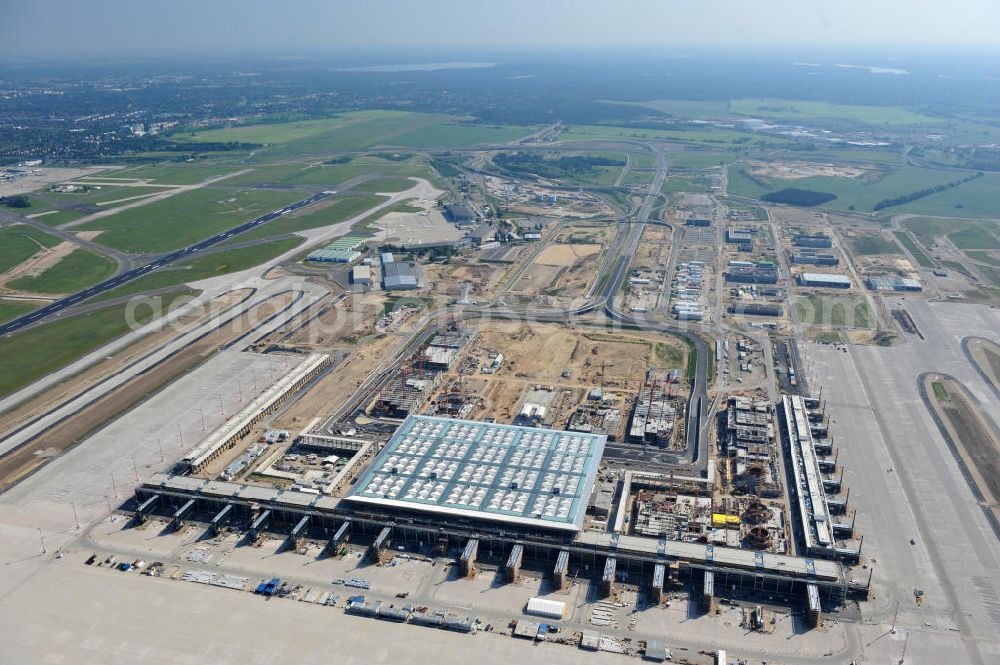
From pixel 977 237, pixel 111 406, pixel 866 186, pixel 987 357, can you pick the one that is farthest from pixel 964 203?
pixel 111 406

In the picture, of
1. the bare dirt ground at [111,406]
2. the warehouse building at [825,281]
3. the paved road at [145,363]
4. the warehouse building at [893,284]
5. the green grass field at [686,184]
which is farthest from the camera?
the green grass field at [686,184]

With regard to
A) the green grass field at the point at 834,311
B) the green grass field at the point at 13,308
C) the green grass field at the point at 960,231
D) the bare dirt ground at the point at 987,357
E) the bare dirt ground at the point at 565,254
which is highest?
the green grass field at the point at 960,231

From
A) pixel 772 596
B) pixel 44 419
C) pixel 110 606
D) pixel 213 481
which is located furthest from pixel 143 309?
pixel 772 596

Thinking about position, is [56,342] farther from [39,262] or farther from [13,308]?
[39,262]

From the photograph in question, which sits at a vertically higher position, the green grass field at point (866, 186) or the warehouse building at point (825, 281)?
the green grass field at point (866, 186)

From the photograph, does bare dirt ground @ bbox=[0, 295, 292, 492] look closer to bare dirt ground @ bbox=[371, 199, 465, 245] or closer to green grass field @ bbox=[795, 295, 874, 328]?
bare dirt ground @ bbox=[371, 199, 465, 245]

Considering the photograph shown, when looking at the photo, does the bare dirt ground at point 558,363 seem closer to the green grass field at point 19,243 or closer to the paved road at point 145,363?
the paved road at point 145,363

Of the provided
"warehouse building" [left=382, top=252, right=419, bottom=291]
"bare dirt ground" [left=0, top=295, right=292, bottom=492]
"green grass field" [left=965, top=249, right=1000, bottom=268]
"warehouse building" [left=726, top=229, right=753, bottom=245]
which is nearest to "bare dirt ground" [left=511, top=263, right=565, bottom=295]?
"warehouse building" [left=382, top=252, right=419, bottom=291]

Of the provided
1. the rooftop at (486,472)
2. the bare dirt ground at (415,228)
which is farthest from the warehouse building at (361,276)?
the rooftop at (486,472)

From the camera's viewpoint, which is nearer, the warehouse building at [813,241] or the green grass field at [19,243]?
the green grass field at [19,243]
